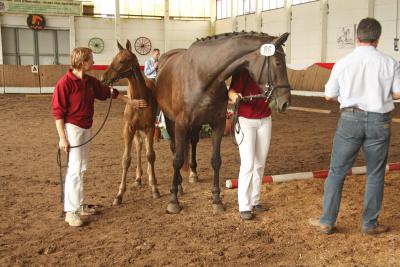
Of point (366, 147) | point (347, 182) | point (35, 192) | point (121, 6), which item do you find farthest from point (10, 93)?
point (366, 147)

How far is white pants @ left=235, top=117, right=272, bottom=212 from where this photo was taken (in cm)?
414

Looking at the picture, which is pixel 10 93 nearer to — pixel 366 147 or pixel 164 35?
pixel 164 35

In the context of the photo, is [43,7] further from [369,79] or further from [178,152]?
[369,79]

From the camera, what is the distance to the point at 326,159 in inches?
280

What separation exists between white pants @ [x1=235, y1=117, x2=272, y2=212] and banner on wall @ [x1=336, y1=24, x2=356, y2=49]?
51.3ft

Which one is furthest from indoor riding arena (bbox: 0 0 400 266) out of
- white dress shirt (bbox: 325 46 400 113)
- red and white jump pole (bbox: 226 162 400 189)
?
white dress shirt (bbox: 325 46 400 113)

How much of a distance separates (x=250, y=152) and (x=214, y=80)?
32.1 inches

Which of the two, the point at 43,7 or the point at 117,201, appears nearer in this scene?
the point at 117,201

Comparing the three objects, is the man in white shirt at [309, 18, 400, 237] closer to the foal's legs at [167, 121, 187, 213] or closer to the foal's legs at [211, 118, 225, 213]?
the foal's legs at [211, 118, 225, 213]

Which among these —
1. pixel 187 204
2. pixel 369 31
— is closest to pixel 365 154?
pixel 369 31

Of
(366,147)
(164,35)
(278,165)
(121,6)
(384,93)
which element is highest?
(121,6)

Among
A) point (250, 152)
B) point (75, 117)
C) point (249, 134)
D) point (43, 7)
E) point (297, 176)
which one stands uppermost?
point (43, 7)

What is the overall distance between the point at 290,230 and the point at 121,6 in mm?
25021

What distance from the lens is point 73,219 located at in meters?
4.14
